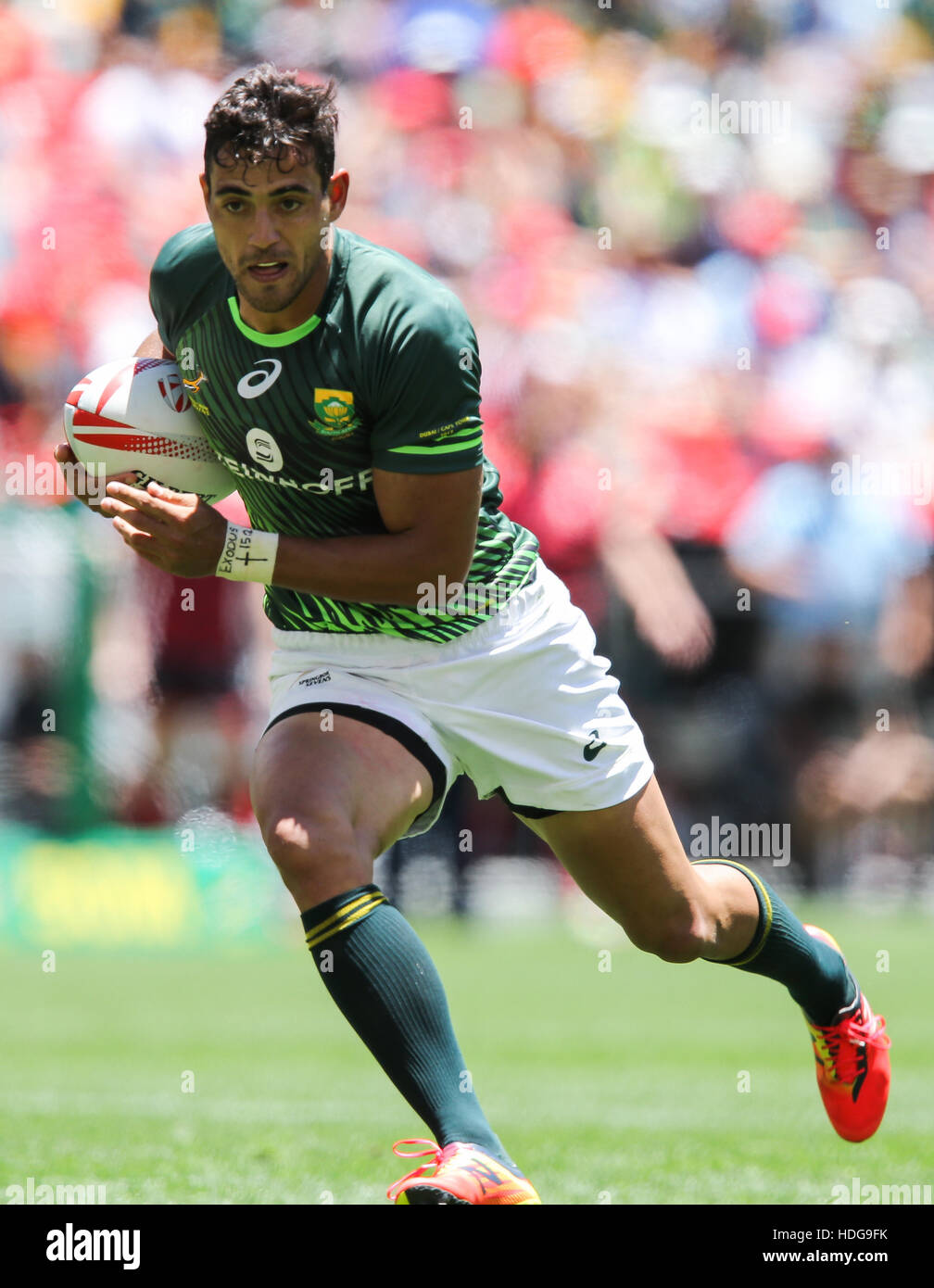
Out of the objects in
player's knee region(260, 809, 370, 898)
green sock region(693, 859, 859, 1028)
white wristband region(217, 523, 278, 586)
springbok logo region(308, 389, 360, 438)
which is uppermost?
springbok logo region(308, 389, 360, 438)

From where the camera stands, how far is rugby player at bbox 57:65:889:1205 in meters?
3.65

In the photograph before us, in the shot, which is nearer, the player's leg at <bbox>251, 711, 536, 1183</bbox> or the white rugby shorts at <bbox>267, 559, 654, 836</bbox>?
the player's leg at <bbox>251, 711, 536, 1183</bbox>

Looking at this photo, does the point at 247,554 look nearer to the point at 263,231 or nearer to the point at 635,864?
the point at 263,231

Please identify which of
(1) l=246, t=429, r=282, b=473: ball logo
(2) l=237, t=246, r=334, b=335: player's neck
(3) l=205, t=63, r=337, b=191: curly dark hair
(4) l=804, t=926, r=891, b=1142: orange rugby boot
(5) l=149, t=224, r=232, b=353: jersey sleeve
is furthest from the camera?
(4) l=804, t=926, r=891, b=1142: orange rugby boot

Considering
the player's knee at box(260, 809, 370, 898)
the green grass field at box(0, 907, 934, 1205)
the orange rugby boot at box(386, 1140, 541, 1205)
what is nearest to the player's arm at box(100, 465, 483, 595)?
the player's knee at box(260, 809, 370, 898)

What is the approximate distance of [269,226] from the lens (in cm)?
377

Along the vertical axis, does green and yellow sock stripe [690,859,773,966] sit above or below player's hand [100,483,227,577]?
below

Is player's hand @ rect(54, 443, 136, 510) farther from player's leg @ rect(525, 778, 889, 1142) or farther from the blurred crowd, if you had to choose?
the blurred crowd

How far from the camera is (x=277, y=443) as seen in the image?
4.07m

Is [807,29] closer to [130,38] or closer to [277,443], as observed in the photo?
[130,38]

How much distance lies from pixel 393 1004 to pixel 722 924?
1.26 m

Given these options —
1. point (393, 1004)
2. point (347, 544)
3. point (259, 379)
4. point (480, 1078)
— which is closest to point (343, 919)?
point (393, 1004)

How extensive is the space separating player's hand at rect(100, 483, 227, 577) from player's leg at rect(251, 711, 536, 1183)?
53 centimetres
